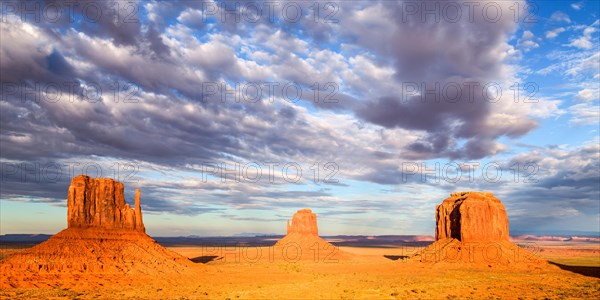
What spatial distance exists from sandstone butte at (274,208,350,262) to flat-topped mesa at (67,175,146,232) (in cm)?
6567

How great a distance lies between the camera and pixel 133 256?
213 feet

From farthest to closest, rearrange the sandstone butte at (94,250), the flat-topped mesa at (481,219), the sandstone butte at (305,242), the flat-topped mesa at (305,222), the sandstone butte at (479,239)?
the flat-topped mesa at (305,222) < the sandstone butte at (305,242) < the flat-topped mesa at (481,219) < the sandstone butte at (479,239) < the sandstone butte at (94,250)

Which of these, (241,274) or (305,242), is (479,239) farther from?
(305,242)

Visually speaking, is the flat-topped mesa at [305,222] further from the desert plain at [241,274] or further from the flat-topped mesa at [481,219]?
the flat-topped mesa at [481,219]

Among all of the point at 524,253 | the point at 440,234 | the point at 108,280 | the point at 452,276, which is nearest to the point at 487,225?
the point at 524,253

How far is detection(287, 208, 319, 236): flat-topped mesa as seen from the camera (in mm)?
149000

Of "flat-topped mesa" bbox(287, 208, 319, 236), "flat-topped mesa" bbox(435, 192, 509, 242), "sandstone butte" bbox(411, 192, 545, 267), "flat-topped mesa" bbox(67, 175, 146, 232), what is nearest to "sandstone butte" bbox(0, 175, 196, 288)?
"flat-topped mesa" bbox(67, 175, 146, 232)

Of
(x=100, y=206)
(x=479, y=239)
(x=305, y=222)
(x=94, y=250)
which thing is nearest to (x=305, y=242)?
(x=305, y=222)

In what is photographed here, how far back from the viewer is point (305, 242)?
473 ft

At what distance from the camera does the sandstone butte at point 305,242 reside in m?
133

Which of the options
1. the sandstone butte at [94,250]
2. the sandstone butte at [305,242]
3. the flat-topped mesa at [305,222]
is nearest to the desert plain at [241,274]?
the sandstone butte at [94,250]

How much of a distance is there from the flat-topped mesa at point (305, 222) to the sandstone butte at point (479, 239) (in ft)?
198

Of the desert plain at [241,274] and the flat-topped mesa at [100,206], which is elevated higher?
the flat-topped mesa at [100,206]

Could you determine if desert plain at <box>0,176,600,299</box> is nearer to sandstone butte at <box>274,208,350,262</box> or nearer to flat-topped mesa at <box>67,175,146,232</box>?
flat-topped mesa at <box>67,175,146,232</box>
